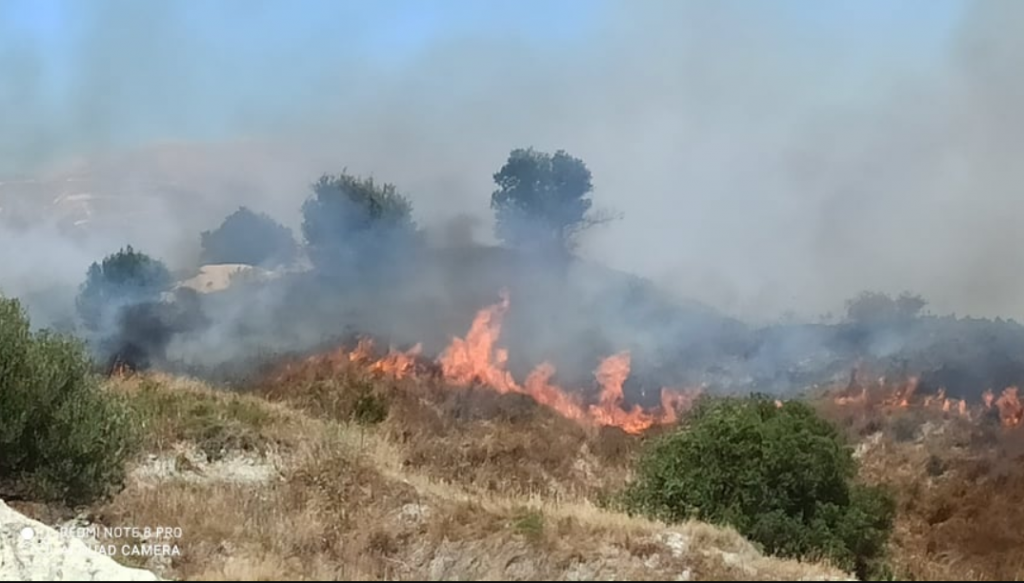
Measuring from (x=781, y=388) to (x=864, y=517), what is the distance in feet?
70.3

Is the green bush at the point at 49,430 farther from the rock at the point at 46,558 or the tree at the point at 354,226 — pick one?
the tree at the point at 354,226

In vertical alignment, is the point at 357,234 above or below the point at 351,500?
above

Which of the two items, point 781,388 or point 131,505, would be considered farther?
point 781,388

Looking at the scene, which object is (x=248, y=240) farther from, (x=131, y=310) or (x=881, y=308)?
(x=881, y=308)

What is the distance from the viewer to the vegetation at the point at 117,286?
45000mm

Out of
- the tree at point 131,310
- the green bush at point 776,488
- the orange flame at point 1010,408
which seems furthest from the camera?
the tree at point 131,310

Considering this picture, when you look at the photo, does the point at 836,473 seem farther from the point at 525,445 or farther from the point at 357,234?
the point at 357,234

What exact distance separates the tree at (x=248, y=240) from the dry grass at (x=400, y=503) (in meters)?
17.0

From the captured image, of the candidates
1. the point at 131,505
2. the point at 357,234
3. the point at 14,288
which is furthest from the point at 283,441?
the point at 14,288

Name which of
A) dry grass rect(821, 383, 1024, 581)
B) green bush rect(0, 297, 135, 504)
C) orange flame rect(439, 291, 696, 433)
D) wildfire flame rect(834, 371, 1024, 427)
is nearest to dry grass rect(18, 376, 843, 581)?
green bush rect(0, 297, 135, 504)

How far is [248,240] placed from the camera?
51.8 meters

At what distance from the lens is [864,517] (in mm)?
15555

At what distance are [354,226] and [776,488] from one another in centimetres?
3386

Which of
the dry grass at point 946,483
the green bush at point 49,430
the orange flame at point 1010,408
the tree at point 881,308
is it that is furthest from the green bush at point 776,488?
the tree at point 881,308
